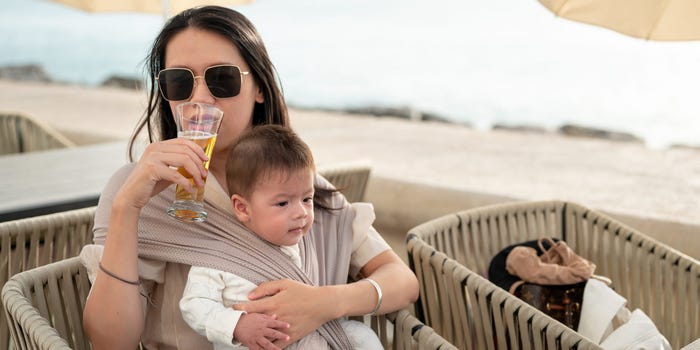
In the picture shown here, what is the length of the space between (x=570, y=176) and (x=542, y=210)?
2.48 metres

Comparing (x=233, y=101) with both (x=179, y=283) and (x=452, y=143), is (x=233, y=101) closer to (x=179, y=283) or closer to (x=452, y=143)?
(x=179, y=283)

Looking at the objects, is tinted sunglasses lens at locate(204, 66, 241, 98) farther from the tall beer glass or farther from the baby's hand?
the baby's hand

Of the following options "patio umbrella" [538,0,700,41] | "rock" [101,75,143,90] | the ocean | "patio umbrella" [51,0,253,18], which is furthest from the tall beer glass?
the ocean

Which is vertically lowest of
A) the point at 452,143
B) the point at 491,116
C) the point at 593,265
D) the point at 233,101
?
the point at 491,116

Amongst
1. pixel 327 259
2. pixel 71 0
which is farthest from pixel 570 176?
pixel 327 259

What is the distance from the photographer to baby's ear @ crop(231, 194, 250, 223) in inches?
71.5

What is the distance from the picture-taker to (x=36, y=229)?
2.52 meters

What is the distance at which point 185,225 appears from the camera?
6.13ft

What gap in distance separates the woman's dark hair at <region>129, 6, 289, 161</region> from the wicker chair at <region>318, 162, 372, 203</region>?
108 cm

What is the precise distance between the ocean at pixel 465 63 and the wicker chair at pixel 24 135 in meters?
13.3

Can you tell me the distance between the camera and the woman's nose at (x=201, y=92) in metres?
1.85

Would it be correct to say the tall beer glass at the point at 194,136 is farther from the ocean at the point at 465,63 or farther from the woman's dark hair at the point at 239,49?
the ocean at the point at 465,63

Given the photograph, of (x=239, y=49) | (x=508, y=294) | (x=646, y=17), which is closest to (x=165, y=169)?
(x=239, y=49)

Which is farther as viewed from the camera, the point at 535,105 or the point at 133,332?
the point at 535,105
